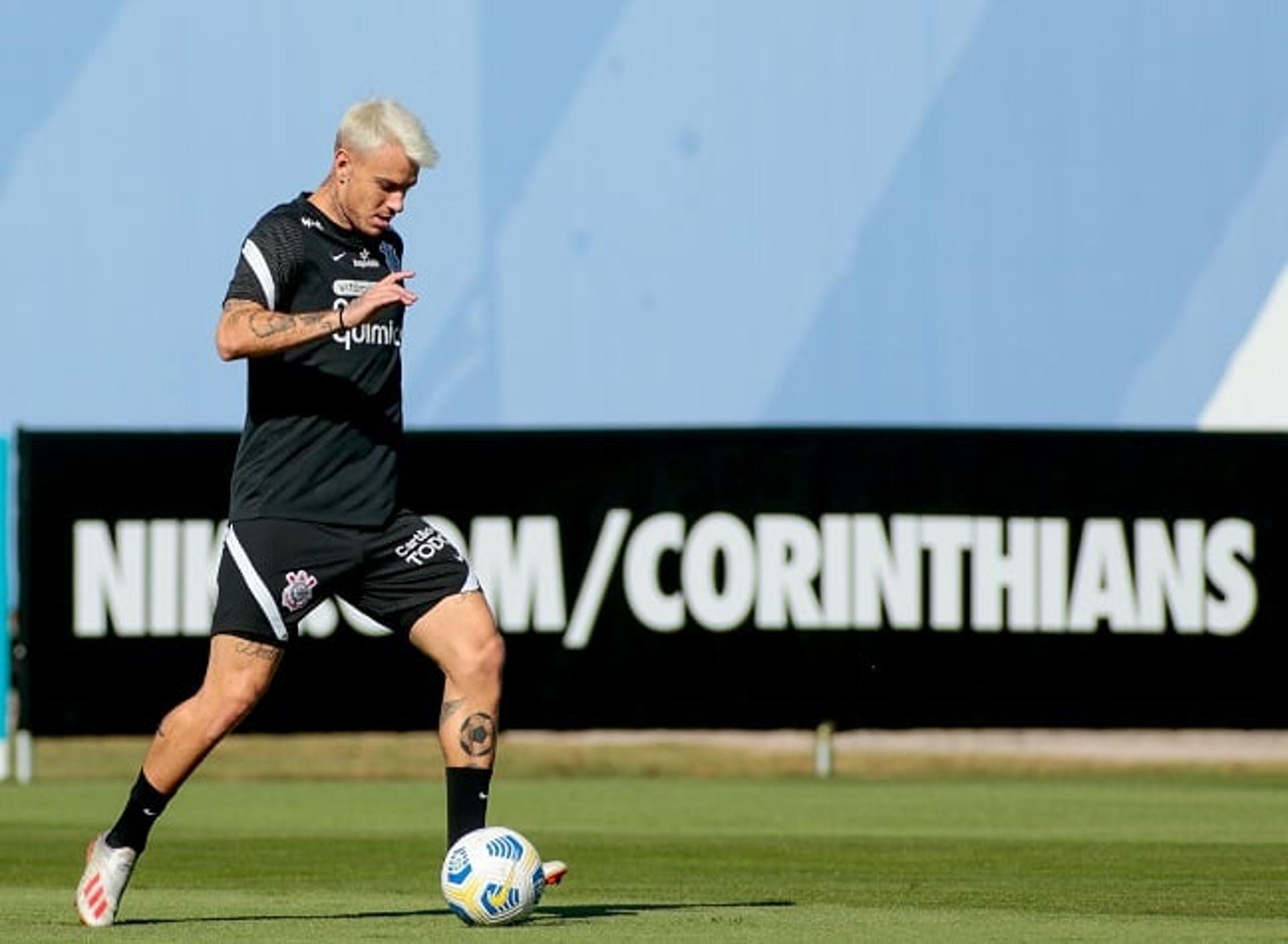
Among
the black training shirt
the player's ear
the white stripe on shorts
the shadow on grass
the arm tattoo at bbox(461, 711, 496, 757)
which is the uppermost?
the player's ear

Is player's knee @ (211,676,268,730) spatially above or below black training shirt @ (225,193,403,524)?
below

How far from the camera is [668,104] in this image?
19266 millimetres

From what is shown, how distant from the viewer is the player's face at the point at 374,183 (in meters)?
8.60

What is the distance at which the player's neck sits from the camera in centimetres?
876

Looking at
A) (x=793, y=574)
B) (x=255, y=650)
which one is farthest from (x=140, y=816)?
(x=793, y=574)

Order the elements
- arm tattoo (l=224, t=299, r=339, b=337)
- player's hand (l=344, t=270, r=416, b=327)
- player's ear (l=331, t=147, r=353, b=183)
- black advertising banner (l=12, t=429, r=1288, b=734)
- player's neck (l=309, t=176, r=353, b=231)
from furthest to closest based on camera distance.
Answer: black advertising banner (l=12, t=429, r=1288, b=734) → player's neck (l=309, t=176, r=353, b=231) → player's ear (l=331, t=147, r=353, b=183) → arm tattoo (l=224, t=299, r=339, b=337) → player's hand (l=344, t=270, r=416, b=327)

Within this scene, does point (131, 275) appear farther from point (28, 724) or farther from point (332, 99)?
point (28, 724)

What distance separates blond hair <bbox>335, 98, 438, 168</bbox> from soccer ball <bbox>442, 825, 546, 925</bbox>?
1.92 m

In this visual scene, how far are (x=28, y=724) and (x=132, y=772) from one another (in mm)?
1393

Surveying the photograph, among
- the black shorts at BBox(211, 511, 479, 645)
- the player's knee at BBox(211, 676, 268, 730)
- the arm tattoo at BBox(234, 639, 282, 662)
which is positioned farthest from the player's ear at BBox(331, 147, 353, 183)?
the player's knee at BBox(211, 676, 268, 730)

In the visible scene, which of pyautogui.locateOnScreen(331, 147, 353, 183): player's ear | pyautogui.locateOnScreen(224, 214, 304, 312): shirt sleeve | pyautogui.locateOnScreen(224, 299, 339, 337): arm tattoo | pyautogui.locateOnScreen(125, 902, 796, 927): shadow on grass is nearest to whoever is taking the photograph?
pyautogui.locateOnScreen(224, 299, 339, 337): arm tattoo

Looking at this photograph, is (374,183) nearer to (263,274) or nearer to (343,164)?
(343,164)

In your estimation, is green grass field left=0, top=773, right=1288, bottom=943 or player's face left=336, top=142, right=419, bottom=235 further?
green grass field left=0, top=773, right=1288, bottom=943

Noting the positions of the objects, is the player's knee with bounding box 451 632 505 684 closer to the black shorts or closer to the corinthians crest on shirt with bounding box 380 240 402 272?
the black shorts
